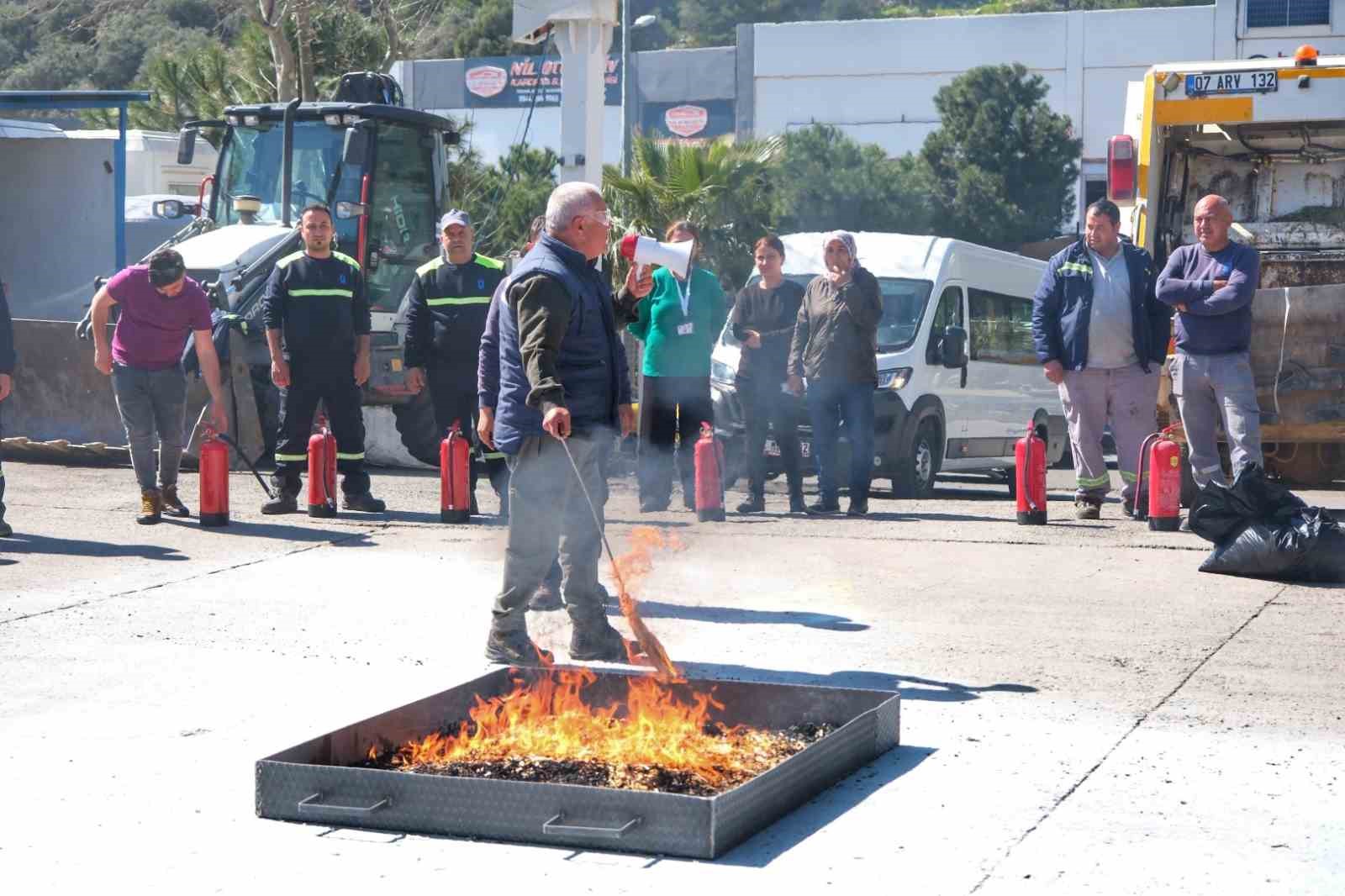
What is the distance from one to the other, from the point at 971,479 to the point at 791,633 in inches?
458

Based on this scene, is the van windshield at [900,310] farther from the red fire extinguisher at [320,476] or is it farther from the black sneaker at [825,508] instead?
the red fire extinguisher at [320,476]

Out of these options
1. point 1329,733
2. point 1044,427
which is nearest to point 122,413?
point 1329,733

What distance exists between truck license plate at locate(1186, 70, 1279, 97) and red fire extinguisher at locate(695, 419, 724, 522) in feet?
13.7

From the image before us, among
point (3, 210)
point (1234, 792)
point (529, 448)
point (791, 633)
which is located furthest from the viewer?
point (3, 210)

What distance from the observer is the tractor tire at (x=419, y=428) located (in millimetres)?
14898

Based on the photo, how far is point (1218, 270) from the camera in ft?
33.7

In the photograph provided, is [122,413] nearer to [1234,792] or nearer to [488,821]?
[488,821]

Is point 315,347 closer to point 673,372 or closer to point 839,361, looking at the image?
point 673,372

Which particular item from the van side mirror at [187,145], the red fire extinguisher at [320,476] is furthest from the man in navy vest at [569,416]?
the van side mirror at [187,145]

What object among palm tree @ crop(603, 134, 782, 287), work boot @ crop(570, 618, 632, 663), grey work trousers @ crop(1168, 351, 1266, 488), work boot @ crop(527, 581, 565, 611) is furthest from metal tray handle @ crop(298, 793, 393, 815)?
palm tree @ crop(603, 134, 782, 287)

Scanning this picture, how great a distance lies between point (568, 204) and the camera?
6887 millimetres

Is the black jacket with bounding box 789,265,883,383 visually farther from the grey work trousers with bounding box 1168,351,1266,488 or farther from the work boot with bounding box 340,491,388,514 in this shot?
the work boot with bounding box 340,491,388,514

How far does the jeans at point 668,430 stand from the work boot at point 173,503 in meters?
3.04

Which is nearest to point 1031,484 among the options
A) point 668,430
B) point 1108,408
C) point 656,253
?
point 1108,408
